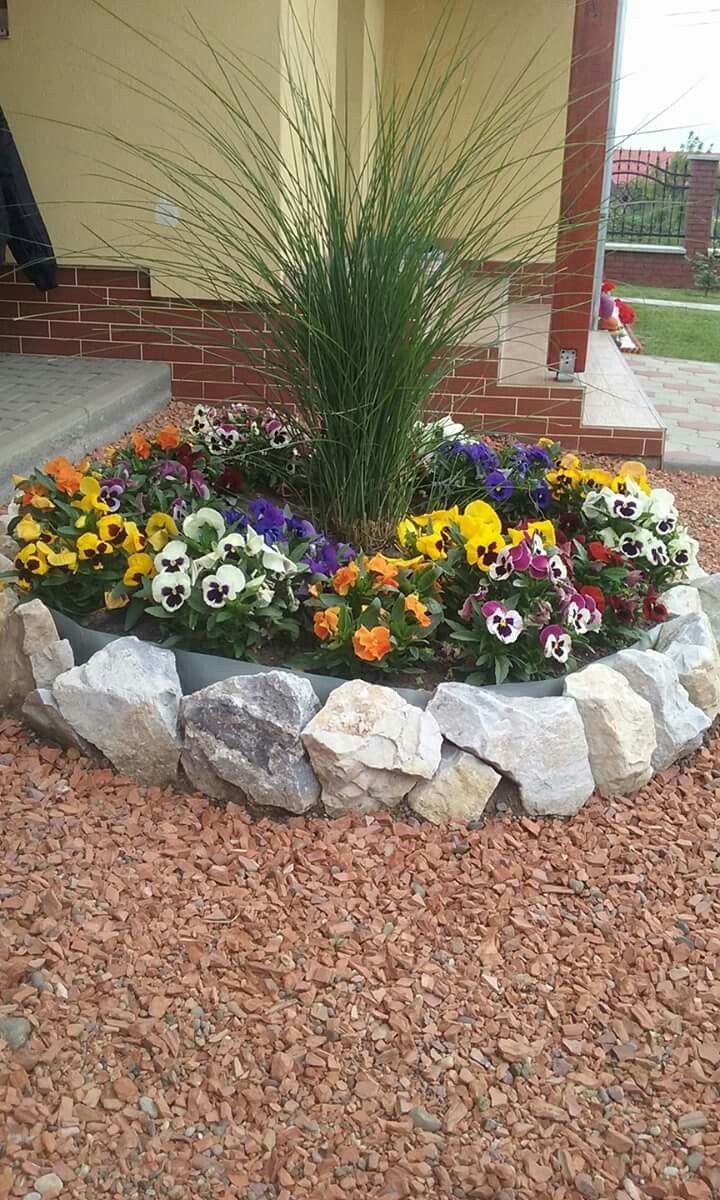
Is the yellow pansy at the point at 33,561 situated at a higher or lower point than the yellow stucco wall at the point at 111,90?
lower

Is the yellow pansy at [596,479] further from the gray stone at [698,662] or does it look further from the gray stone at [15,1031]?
the gray stone at [15,1031]

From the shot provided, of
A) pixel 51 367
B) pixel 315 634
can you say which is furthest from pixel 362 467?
pixel 51 367

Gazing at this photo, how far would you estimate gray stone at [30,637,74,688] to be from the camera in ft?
7.42

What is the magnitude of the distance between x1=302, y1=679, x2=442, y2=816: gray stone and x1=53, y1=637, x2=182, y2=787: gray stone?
0.29 m

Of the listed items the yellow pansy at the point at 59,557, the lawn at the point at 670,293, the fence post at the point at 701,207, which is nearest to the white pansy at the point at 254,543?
the yellow pansy at the point at 59,557

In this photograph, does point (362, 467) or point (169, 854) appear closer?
point (169, 854)

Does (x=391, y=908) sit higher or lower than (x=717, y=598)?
lower

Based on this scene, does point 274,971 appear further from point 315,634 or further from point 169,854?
point 315,634

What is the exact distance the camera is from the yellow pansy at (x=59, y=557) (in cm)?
235

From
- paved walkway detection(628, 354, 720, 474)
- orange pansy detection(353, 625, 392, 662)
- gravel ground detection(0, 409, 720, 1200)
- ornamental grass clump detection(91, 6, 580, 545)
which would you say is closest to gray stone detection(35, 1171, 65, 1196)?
gravel ground detection(0, 409, 720, 1200)

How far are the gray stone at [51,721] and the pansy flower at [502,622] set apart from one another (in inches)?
32.3

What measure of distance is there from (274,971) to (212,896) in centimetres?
21

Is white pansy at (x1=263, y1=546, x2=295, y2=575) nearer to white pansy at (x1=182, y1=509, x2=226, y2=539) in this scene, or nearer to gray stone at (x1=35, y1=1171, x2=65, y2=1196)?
white pansy at (x1=182, y1=509, x2=226, y2=539)

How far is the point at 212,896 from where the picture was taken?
186 cm
